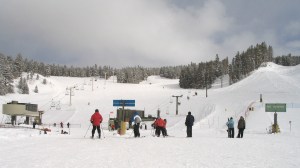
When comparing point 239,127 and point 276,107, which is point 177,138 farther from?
point 276,107

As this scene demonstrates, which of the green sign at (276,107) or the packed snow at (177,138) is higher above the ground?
the green sign at (276,107)

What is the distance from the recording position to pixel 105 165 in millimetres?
8445

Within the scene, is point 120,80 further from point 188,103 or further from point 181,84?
point 188,103

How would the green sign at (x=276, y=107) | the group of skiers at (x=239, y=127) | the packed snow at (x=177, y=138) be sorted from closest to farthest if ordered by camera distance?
the packed snow at (x=177, y=138) < the group of skiers at (x=239, y=127) < the green sign at (x=276, y=107)

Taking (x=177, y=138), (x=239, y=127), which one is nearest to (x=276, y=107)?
(x=239, y=127)

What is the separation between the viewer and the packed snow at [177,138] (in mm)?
9281

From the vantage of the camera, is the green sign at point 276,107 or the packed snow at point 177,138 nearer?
the packed snow at point 177,138

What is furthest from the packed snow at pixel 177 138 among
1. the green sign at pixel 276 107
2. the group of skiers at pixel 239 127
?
the green sign at pixel 276 107

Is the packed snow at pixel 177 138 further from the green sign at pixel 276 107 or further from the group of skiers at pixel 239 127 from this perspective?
the green sign at pixel 276 107

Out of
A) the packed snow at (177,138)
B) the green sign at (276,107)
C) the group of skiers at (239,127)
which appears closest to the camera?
the packed snow at (177,138)

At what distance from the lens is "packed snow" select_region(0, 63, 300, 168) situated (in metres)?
9.28

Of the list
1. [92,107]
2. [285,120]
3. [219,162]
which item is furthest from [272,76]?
[219,162]

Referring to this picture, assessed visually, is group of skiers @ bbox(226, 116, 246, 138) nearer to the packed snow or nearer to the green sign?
the packed snow

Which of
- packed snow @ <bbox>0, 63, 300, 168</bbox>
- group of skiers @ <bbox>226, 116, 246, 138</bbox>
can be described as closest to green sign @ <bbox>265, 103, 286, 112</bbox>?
packed snow @ <bbox>0, 63, 300, 168</bbox>
